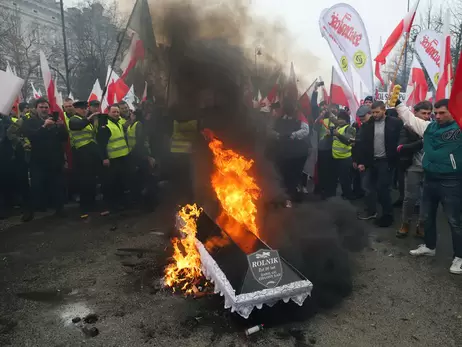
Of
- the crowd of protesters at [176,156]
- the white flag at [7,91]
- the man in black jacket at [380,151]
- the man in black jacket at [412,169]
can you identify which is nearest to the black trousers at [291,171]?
the crowd of protesters at [176,156]

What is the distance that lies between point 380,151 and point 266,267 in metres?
3.67

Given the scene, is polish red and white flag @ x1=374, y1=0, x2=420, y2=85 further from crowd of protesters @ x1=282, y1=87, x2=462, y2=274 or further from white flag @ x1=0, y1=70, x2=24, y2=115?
white flag @ x1=0, y1=70, x2=24, y2=115

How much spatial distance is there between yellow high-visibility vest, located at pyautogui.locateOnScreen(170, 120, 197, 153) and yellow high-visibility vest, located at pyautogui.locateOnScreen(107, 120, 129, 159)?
3.47 ft

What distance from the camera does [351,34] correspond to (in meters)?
7.47

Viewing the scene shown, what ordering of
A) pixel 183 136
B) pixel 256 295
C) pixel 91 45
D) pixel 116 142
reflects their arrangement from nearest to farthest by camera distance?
1. pixel 256 295
2. pixel 183 136
3. pixel 116 142
4. pixel 91 45

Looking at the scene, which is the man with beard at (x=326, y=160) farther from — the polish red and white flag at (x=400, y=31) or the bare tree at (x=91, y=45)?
the bare tree at (x=91, y=45)

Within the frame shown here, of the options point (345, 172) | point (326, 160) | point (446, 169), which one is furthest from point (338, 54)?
point (446, 169)

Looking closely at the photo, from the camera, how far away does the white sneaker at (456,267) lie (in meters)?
4.49

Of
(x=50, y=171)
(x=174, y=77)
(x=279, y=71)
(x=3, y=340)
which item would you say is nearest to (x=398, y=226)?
(x=279, y=71)

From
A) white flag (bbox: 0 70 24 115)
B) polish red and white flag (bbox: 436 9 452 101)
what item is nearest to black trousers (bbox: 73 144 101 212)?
white flag (bbox: 0 70 24 115)

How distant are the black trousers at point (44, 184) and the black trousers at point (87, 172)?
14.2 inches

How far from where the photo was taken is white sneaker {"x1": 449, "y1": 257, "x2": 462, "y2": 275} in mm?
4488

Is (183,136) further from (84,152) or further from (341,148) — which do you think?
(341,148)

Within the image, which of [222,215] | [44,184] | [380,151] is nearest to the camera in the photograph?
[222,215]
